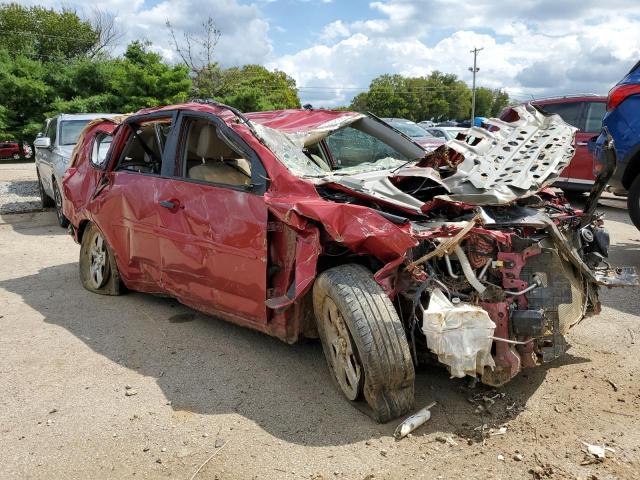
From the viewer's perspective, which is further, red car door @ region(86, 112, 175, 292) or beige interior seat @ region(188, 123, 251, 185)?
red car door @ region(86, 112, 175, 292)

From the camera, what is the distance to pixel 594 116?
10078 mm

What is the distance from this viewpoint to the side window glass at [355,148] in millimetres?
4684

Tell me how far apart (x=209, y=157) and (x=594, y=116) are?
8128mm

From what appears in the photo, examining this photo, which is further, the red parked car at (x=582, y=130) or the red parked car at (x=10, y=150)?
the red parked car at (x=10, y=150)

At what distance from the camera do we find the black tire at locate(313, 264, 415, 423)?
291cm

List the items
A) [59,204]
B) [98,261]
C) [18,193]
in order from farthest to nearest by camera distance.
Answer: [18,193] < [59,204] < [98,261]

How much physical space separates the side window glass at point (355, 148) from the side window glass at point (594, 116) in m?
6.90

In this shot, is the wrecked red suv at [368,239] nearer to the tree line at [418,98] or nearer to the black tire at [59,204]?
Answer: the black tire at [59,204]

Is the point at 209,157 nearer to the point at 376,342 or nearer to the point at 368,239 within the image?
the point at 368,239

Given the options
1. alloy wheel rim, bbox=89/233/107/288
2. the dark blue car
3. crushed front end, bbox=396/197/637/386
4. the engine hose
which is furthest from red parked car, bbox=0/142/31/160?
the engine hose

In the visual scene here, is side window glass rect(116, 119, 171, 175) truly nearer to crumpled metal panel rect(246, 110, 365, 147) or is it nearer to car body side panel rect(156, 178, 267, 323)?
car body side panel rect(156, 178, 267, 323)

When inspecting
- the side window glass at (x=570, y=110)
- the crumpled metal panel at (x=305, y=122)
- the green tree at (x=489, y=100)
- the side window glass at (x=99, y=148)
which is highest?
the green tree at (x=489, y=100)

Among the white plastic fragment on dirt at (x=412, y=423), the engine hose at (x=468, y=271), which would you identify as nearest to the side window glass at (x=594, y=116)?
the engine hose at (x=468, y=271)

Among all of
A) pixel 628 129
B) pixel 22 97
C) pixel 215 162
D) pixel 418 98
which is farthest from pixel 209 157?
pixel 418 98
